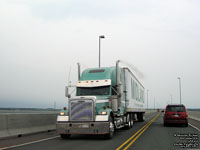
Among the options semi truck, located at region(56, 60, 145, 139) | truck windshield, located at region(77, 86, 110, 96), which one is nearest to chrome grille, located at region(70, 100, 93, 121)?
semi truck, located at region(56, 60, 145, 139)

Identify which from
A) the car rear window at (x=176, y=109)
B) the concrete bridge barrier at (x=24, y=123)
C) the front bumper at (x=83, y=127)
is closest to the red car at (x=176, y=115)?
the car rear window at (x=176, y=109)

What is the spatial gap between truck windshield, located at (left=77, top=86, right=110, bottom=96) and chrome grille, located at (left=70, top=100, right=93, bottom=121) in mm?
1452

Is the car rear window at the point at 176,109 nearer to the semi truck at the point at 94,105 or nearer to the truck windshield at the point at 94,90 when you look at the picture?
the semi truck at the point at 94,105

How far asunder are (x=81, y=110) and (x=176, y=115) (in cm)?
1047

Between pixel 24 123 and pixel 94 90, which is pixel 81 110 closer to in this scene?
pixel 94 90

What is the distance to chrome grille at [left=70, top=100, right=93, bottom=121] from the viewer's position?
1206cm

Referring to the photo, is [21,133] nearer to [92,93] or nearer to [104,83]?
[92,93]

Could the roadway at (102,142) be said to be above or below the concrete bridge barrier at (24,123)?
below

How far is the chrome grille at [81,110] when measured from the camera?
475 inches

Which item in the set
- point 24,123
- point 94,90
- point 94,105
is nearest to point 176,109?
point 94,90

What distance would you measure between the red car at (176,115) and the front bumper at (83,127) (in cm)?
984

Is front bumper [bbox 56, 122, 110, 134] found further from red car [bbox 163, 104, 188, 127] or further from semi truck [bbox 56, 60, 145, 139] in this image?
red car [bbox 163, 104, 188, 127]

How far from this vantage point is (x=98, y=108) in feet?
41.2

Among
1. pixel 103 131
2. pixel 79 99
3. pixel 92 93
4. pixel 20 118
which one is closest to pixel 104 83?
pixel 92 93
